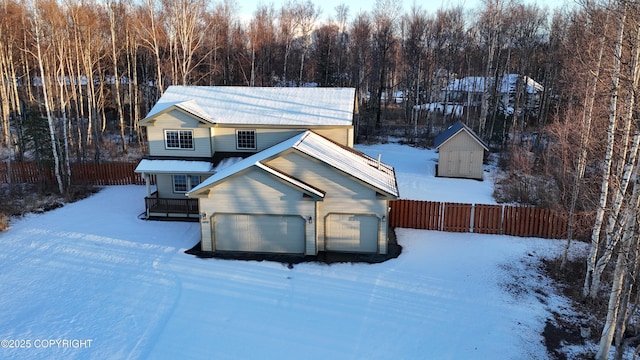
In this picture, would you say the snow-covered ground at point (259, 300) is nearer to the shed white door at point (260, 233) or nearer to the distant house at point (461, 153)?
the shed white door at point (260, 233)

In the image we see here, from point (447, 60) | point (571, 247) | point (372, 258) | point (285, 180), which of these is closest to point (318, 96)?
point (285, 180)

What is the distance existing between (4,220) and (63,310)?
9.09m

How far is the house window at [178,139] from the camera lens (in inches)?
836

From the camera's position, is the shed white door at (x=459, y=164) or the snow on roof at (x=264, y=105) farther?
the shed white door at (x=459, y=164)

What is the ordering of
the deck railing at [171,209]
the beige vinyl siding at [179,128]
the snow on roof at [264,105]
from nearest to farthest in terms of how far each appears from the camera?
the deck railing at [171,209] < the beige vinyl siding at [179,128] < the snow on roof at [264,105]

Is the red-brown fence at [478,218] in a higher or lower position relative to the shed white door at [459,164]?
lower

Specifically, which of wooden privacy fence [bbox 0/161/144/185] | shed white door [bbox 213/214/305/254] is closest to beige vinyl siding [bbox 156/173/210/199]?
wooden privacy fence [bbox 0/161/144/185]

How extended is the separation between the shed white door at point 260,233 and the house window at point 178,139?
613 centimetres

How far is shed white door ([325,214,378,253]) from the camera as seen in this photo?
16.7 metres

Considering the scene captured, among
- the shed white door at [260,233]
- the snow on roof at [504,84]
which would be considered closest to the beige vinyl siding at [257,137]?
the shed white door at [260,233]

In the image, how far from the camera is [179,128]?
2116cm

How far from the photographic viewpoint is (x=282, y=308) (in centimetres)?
1330

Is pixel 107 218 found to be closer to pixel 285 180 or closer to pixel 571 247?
pixel 285 180

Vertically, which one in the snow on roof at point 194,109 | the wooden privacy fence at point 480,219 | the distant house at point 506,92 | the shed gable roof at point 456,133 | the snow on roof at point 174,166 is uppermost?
the distant house at point 506,92
